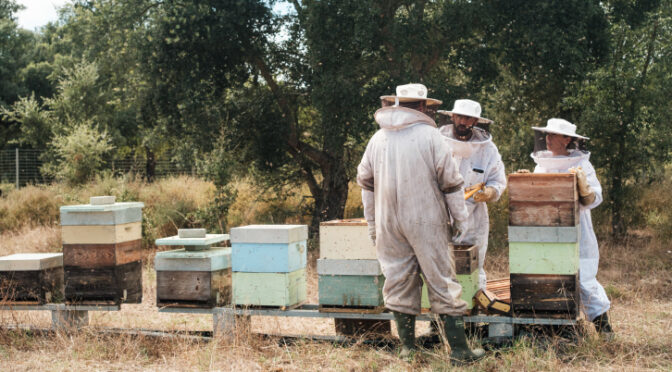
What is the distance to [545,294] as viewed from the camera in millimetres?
4066

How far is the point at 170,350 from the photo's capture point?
4.74 meters

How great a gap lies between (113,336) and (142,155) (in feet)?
68.5

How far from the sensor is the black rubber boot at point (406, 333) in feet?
13.4

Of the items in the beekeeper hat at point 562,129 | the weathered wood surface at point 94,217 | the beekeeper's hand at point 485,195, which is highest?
the beekeeper hat at point 562,129

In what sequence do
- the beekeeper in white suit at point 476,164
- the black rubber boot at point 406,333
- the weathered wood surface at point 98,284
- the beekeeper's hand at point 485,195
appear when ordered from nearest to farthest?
the black rubber boot at point 406,333 → the beekeeper's hand at point 485,195 → the beekeeper in white suit at point 476,164 → the weathered wood surface at point 98,284

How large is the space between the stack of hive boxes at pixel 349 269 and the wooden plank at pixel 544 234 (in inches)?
39.5

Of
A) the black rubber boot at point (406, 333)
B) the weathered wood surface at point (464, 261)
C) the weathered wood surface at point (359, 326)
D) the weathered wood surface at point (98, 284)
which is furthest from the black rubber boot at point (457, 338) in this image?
the weathered wood surface at point (98, 284)

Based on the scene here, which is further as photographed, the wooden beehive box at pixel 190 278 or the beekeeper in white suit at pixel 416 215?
the wooden beehive box at pixel 190 278

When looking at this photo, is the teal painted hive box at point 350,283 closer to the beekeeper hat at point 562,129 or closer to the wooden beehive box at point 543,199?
the wooden beehive box at point 543,199

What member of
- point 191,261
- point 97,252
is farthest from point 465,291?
point 97,252

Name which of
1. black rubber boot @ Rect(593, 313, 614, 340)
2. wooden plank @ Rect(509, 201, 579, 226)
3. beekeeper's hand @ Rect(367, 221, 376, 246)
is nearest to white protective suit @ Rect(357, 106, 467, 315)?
beekeeper's hand @ Rect(367, 221, 376, 246)

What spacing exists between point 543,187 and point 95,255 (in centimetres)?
344

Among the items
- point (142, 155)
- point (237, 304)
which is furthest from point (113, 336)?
point (142, 155)

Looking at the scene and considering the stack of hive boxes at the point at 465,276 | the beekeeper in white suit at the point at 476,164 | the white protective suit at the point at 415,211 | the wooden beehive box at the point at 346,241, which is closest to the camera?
the white protective suit at the point at 415,211
